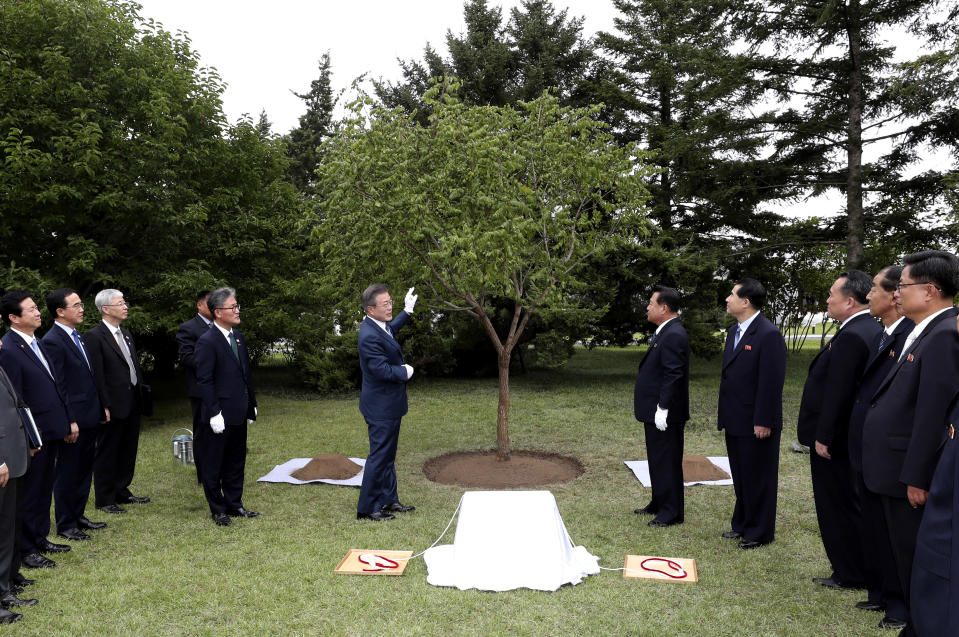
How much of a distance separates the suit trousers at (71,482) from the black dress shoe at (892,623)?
20.3 feet

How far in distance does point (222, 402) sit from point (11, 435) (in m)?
1.89

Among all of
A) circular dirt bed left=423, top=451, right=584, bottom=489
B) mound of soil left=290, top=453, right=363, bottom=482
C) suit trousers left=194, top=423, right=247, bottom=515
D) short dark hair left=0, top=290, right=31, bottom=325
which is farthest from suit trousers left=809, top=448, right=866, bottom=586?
short dark hair left=0, top=290, right=31, bottom=325

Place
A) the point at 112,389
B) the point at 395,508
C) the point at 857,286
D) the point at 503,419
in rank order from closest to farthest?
the point at 857,286 < the point at 395,508 < the point at 112,389 < the point at 503,419

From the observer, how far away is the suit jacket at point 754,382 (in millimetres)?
4941

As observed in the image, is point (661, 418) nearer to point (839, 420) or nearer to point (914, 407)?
point (839, 420)

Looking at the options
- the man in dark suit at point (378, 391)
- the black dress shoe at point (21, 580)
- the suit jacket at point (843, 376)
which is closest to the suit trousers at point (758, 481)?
the suit jacket at point (843, 376)

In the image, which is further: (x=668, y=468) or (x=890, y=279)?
(x=668, y=468)

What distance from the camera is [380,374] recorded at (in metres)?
5.69

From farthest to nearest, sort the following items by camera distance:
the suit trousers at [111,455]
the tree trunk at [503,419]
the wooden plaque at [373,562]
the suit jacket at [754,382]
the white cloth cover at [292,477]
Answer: the tree trunk at [503,419]
the white cloth cover at [292,477]
the suit trousers at [111,455]
the suit jacket at [754,382]
the wooden plaque at [373,562]

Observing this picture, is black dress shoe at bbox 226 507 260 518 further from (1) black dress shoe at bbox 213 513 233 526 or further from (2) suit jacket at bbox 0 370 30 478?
(2) suit jacket at bbox 0 370 30 478

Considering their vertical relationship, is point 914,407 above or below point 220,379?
above

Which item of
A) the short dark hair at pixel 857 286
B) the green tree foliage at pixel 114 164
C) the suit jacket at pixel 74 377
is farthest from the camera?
the green tree foliage at pixel 114 164

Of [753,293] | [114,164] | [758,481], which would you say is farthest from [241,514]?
[114,164]

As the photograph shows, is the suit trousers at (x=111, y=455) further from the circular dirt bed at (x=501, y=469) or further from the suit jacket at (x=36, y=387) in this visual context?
the circular dirt bed at (x=501, y=469)
